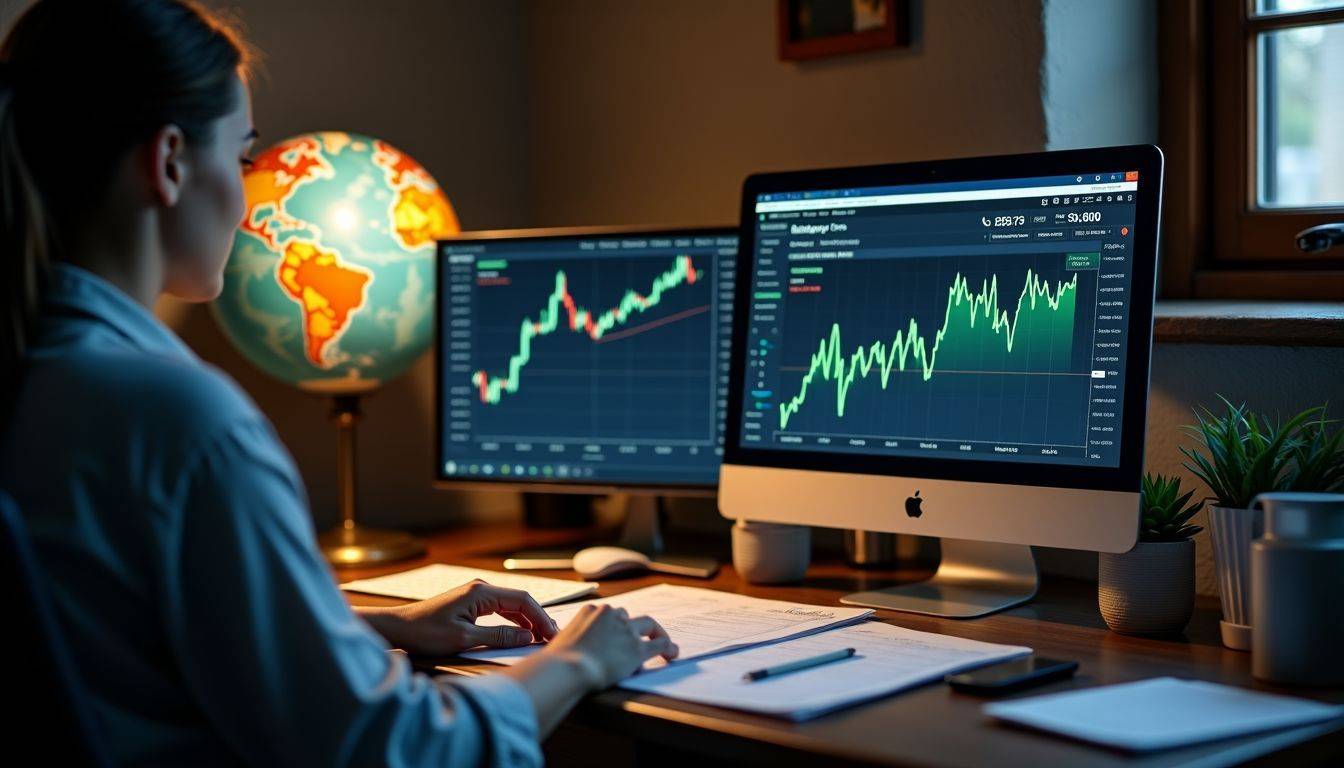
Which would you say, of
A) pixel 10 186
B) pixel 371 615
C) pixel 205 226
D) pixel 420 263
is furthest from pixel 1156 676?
pixel 420 263

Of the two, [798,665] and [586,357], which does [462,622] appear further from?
[586,357]

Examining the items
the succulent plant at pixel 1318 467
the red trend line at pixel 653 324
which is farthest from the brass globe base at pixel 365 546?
the succulent plant at pixel 1318 467

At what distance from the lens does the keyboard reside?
1590 mm

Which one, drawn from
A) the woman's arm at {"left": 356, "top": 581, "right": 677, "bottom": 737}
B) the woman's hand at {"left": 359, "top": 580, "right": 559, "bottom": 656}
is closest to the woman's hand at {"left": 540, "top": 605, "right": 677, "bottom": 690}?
the woman's arm at {"left": 356, "top": 581, "right": 677, "bottom": 737}

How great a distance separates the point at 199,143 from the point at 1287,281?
4.26ft

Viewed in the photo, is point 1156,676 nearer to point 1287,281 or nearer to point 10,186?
point 1287,281

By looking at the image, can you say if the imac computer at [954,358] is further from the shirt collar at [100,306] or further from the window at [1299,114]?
the shirt collar at [100,306]

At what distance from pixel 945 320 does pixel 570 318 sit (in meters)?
0.55

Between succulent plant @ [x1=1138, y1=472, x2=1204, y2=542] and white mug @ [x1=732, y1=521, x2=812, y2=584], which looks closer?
succulent plant @ [x1=1138, y1=472, x2=1204, y2=542]

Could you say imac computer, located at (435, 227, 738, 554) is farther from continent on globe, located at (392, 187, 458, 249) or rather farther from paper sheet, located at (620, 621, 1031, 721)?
paper sheet, located at (620, 621, 1031, 721)

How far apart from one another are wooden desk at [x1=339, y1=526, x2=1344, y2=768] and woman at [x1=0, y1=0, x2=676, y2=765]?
115 millimetres

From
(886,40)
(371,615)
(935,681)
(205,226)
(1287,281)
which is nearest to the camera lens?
(205,226)

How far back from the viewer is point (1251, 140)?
5.91ft

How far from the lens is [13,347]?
0.96m
